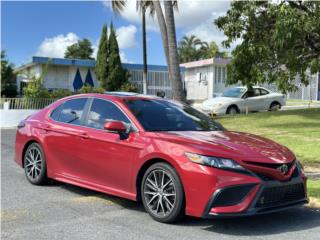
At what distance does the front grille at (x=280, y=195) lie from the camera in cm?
578

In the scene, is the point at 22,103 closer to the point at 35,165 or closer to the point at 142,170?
the point at 35,165

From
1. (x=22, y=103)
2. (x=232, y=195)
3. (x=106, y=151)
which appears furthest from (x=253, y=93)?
(x=232, y=195)

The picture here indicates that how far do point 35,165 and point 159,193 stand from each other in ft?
9.68

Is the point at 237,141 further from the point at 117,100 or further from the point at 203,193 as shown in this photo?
the point at 117,100

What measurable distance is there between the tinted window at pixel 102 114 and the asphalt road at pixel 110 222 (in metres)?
1.09

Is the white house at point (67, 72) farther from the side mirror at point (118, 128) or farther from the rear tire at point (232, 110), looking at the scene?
the side mirror at point (118, 128)

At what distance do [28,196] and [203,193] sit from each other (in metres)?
2.99

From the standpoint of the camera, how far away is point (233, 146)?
6090 millimetres

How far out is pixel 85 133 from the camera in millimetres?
7320

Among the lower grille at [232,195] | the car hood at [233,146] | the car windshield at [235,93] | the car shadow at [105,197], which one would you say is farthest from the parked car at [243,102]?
the lower grille at [232,195]

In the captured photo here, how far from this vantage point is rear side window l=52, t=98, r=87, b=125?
7.81 meters

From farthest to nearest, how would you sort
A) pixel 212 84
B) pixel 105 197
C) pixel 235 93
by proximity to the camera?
pixel 212 84 → pixel 235 93 → pixel 105 197

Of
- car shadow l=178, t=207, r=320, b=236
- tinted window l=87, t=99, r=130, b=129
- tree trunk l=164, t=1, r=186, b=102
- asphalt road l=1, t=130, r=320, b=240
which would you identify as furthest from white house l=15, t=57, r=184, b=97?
car shadow l=178, t=207, r=320, b=236

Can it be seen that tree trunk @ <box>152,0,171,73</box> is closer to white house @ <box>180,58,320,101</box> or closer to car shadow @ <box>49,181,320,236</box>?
car shadow @ <box>49,181,320,236</box>
